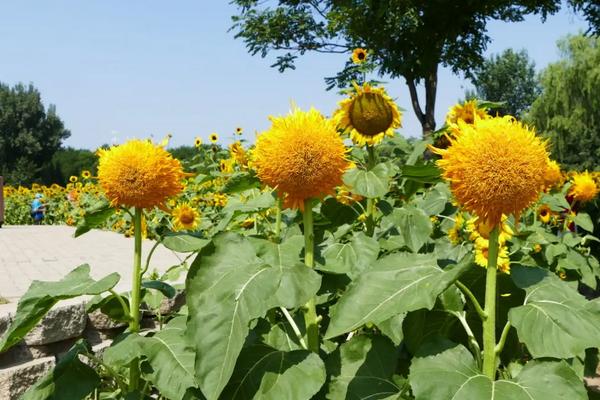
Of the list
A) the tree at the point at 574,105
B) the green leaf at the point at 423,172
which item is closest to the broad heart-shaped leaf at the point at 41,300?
the green leaf at the point at 423,172

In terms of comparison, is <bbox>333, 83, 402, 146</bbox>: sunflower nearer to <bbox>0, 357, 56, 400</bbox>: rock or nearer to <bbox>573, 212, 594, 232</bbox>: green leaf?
<bbox>0, 357, 56, 400</bbox>: rock

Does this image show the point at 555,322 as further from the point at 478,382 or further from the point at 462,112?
the point at 462,112

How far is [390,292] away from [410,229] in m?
0.96

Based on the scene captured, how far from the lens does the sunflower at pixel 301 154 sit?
5.03ft

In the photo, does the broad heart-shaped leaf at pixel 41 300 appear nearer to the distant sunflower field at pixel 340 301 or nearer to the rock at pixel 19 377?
the distant sunflower field at pixel 340 301

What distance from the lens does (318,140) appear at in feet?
5.06

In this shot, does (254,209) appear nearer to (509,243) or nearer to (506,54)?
(509,243)

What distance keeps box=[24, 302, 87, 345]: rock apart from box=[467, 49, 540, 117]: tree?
5286 centimetres

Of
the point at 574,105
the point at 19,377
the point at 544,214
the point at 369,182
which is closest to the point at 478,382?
the point at 369,182

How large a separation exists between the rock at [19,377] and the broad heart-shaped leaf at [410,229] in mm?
2152

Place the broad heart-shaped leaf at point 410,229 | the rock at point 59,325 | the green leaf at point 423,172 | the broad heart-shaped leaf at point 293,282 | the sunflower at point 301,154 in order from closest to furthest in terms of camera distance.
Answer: the broad heart-shaped leaf at point 293,282, the sunflower at point 301,154, the green leaf at point 423,172, the broad heart-shaped leaf at point 410,229, the rock at point 59,325

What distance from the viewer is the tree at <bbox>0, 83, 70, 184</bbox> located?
1805 inches

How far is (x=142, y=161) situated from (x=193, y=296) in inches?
23.5

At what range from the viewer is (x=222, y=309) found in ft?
4.51
